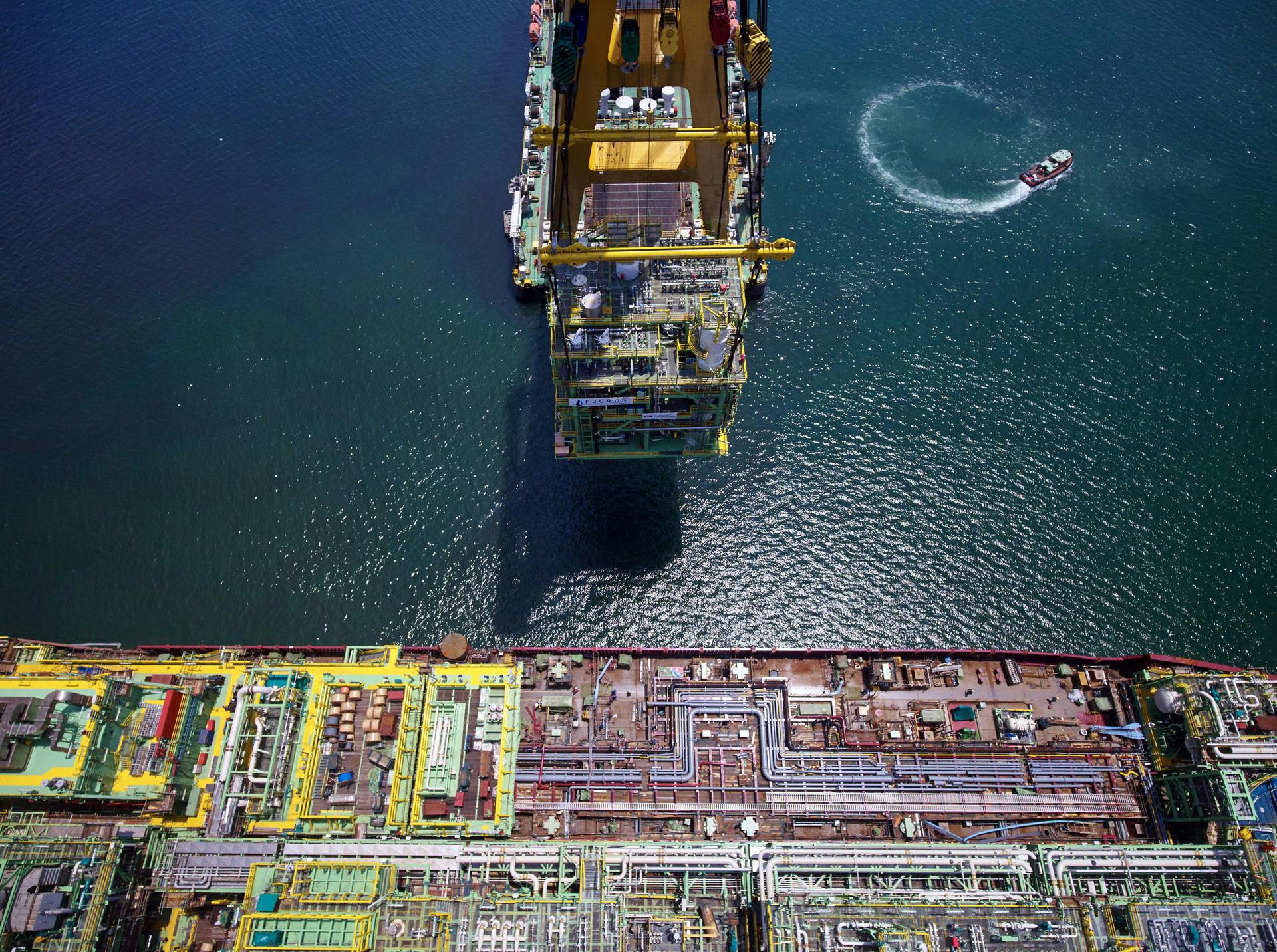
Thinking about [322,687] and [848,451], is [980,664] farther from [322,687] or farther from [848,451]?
[322,687]

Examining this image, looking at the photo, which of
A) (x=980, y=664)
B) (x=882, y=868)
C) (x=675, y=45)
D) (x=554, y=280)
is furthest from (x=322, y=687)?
(x=675, y=45)

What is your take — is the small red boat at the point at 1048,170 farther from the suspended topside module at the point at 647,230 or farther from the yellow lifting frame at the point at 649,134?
the yellow lifting frame at the point at 649,134

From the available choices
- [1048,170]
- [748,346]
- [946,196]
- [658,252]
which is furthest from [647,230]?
[1048,170]

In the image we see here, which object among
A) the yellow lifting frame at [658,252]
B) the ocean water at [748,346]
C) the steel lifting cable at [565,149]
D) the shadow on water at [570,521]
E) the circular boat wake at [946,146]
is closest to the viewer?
the yellow lifting frame at [658,252]

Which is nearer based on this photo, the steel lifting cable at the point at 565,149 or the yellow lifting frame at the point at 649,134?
the steel lifting cable at the point at 565,149

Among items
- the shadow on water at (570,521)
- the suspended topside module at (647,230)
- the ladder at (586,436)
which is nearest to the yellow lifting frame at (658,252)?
the suspended topside module at (647,230)

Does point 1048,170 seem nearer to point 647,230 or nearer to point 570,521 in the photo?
point 647,230
